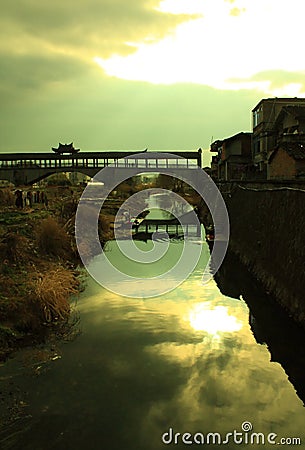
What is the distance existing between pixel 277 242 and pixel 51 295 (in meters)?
10.5

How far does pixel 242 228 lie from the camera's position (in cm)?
2978

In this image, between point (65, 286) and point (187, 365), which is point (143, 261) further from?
point (187, 365)

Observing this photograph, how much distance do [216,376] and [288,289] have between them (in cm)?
634

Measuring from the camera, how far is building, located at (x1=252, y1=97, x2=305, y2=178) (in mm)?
43781

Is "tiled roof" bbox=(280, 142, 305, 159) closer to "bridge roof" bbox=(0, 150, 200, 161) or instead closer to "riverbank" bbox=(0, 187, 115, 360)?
"riverbank" bbox=(0, 187, 115, 360)

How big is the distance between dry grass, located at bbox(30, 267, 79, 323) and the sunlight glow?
5.32m

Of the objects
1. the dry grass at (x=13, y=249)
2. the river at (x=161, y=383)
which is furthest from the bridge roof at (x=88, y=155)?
the river at (x=161, y=383)

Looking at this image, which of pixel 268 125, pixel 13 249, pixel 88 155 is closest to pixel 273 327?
pixel 13 249

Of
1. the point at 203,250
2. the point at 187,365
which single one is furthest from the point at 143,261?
the point at 187,365

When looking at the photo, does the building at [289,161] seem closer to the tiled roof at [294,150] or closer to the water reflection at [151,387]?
the tiled roof at [294,150]

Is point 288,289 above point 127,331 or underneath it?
above

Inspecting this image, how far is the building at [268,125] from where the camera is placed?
144ft

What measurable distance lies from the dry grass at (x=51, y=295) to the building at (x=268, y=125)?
3031 centimetres

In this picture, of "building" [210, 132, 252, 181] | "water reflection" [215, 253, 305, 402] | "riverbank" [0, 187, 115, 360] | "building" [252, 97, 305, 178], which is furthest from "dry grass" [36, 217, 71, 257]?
"building" [210, 132, 252, 181]
